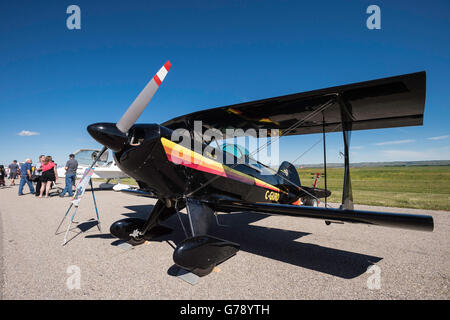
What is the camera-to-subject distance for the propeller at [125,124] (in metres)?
2.72

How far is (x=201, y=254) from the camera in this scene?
2891 millimetres

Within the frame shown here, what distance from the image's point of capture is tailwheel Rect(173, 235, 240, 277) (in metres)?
2.76

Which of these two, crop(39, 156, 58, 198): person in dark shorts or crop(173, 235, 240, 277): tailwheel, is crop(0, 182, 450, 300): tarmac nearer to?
crop(173, 235, 240, 277): tailwheel

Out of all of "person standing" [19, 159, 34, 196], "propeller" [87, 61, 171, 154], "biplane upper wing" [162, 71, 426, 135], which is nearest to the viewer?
"propeller" [87, 61, 171, 154]

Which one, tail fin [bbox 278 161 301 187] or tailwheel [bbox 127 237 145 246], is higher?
tail fin [bbox 278 161 301 187]

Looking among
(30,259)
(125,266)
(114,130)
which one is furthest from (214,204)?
(30,259)

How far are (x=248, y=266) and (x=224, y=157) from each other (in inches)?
78.7

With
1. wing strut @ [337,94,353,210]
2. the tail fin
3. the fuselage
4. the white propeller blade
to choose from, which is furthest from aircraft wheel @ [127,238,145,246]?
the tail fin

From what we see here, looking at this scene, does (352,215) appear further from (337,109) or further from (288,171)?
(288,171)

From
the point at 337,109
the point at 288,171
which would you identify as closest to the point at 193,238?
the point at 337,109

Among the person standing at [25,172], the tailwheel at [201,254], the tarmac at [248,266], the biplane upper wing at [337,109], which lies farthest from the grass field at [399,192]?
the tailwheel at [201,254]

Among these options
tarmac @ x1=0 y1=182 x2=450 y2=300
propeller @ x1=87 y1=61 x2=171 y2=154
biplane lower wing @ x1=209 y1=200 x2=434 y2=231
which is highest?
propeller @ x1=87 y1=61 x2=171 y2=154

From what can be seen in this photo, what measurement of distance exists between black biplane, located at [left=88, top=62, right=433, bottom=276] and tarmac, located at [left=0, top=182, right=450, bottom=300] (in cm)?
42
